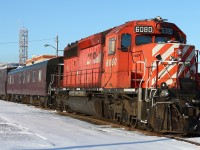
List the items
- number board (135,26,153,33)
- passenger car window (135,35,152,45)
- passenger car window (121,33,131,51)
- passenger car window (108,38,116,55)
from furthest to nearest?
passenger car window (108,38,116,55) → passenger car window (121,33,131,51) → passenger car window (135,35,152,45) → number board (135,26,153,33)

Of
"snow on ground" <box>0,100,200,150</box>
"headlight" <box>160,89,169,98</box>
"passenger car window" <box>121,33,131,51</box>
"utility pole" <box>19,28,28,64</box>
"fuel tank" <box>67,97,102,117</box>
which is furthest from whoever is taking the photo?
"utility pole" <box>19,28,28,64</box>

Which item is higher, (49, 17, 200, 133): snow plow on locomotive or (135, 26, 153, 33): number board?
(135, 26, 153, 33): number board

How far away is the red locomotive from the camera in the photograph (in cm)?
1164

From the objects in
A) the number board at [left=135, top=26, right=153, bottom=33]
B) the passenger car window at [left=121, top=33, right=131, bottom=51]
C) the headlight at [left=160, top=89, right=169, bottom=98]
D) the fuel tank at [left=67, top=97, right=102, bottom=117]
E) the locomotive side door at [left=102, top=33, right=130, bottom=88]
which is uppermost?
the number board at [left=135, top=26, right=153, bottom=33]

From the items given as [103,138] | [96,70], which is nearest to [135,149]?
[103,138]

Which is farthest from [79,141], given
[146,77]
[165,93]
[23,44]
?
[23,44]

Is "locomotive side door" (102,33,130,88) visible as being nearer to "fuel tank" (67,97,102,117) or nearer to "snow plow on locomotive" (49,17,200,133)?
"snow plow on locomotive" (49,17,200,133)

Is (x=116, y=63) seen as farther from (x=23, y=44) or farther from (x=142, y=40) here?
(x=23, y=44)

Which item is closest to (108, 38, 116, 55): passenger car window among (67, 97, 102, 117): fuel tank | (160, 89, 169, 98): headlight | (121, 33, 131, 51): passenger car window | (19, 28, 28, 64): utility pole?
(121, 33, 131, 51): passenger car window

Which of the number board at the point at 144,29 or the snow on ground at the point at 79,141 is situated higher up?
the number board at the point at 144,29

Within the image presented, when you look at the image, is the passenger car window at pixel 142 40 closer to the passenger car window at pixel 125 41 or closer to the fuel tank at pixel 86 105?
the passenger car window at pixel 125 41

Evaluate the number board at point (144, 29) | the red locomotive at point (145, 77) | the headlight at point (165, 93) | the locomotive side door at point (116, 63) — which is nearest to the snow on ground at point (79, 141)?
the red locomotive at point (145, 77)

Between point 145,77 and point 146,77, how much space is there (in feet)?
0.20

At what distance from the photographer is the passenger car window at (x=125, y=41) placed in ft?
46.1
